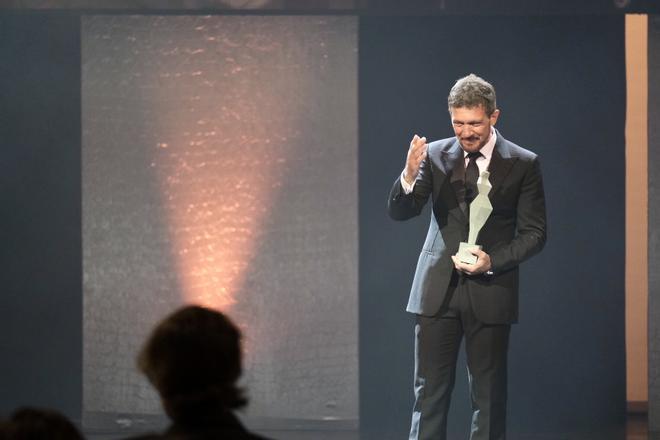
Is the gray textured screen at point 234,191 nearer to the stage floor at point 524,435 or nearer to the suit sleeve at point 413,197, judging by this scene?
the stage floor at point 524,435

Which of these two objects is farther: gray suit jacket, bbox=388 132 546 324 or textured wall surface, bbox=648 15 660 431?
textured wall surface, bbox=648 15 660 431

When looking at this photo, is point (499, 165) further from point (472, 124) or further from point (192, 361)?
point (192, 361)

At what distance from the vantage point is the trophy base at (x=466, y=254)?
14.1 ft

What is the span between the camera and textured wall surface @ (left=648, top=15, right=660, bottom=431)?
18.5ft

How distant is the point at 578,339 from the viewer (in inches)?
236

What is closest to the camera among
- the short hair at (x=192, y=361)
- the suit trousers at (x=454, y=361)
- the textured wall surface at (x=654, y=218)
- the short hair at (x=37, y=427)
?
the short hair at (x=37, y=427)

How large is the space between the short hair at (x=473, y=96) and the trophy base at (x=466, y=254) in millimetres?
462

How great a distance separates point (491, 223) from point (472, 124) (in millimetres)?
360

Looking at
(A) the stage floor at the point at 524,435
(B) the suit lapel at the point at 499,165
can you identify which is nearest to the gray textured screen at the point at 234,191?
(A) the stage floor at the point at 524,435

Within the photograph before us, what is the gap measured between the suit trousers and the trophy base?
0.47ft

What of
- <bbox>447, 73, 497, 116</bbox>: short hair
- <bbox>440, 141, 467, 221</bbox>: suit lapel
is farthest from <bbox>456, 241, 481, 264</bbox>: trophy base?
<bbox>447, 73, 497, 116</bbox>: short hair

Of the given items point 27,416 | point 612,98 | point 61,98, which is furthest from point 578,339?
point 27,416

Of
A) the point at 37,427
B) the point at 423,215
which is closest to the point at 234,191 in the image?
the point at 423,215

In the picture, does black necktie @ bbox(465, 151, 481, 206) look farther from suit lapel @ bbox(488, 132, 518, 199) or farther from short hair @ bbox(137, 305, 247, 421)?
short hair @ bbox(137, 305, 247, 421)
